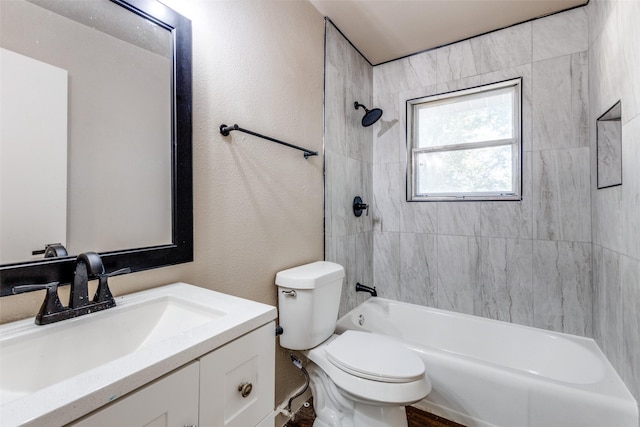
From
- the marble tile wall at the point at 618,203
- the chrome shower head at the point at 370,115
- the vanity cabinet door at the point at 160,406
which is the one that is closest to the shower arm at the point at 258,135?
the chrome shower head at the point at 370,115

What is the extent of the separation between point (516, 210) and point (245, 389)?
6.69 feet

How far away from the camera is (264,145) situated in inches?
57.8

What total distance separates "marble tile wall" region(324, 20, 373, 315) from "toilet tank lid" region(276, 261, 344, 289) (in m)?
0.32

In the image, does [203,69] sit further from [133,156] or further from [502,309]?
[502,309]

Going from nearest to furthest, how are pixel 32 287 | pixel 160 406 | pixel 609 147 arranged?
1. pixel 160 406
2. pixel 32 287
3. pixel 609 147

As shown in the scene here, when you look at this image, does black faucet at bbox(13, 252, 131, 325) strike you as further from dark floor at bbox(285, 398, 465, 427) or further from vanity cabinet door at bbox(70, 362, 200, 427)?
dark floor at bbox(285, 398, 465, 427)

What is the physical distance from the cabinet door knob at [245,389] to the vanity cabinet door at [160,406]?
13 cm

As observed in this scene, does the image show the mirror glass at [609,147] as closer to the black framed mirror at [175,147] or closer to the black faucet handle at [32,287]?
the black framed mirror at [175,147]

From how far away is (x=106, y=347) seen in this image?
0.79 metres

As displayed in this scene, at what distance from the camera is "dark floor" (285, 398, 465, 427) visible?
1.61m

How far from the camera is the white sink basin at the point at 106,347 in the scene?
462 millimetres

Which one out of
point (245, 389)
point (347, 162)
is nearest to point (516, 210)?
point (347, 162)

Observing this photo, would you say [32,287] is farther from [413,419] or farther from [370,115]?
[370,115]

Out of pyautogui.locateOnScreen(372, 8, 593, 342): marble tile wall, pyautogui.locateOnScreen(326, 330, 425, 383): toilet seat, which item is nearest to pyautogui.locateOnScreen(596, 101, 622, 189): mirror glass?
pyautogui.locateOnScreen(372, 8, 593, 342): marble tile wall
